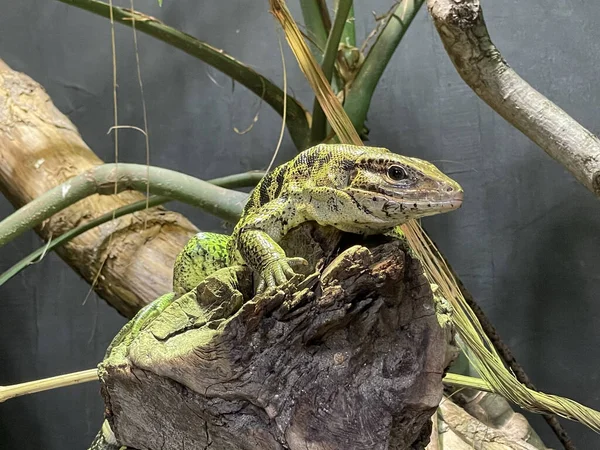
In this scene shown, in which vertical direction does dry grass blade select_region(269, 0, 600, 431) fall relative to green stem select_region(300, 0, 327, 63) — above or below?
below

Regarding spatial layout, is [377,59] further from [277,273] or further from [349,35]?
[277,273]

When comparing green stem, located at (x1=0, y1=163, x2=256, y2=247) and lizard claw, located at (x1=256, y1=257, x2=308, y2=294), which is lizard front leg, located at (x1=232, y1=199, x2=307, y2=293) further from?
green stem, located at (x1=0, y1=163, x2=256, y2=247)

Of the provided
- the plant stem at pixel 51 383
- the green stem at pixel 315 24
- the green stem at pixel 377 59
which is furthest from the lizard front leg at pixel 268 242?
the green stem at pixel 315 24

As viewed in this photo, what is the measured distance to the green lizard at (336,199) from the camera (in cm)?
72

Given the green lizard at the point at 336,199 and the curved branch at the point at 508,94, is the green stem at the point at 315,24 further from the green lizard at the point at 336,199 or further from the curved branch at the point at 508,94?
the green lizard at the point at 336,199

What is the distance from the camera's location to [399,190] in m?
0.72

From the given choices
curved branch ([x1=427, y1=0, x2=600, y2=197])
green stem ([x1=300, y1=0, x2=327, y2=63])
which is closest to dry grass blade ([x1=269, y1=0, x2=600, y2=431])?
curved branch ([x1=427, y1=0, x2=600, y2=197])

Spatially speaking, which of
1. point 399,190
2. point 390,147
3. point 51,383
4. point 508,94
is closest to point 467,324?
point 399,190

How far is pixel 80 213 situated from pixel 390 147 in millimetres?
945

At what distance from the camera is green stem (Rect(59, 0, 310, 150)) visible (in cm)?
145

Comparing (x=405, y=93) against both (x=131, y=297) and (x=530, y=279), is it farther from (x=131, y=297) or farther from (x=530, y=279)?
(x=131, y=297)

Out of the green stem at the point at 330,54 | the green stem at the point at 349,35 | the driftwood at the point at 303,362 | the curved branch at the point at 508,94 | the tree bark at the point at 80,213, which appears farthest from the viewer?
the tree bark at the point at 80,213

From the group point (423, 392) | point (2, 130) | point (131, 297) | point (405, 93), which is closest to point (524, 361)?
point (405, 93)

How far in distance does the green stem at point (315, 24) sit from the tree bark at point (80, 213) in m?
0.67
